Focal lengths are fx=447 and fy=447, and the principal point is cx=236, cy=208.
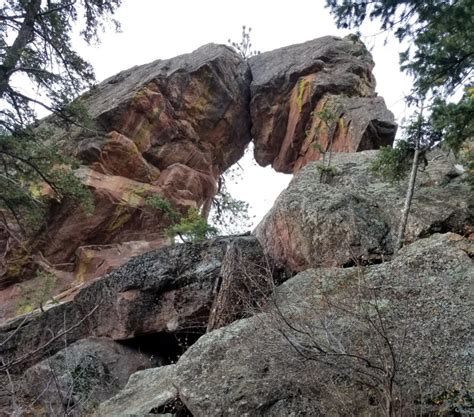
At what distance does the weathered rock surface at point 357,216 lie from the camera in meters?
7.95

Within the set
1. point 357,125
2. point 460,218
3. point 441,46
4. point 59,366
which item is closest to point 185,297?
point 59,366

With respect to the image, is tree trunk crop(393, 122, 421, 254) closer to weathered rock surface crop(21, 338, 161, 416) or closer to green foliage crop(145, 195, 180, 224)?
weathered rock surface crop(21, 338, 161, 416)

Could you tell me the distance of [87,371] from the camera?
846 centimetres

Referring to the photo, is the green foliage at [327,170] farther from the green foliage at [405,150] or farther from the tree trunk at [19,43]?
the tree trunk at [19,43]

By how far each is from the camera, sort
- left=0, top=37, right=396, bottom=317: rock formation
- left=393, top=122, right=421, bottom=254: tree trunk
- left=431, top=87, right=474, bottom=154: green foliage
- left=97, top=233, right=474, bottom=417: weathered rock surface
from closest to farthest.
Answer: left=97, top=233, right=474, bottom=417: weathered rock surface < left=431, top=87, right=474, bottom=154: green foliage < left=393, top=122, right=421, bottom=254: tree trunk < left=0, top=37, right=396, bottom=317: rock formation

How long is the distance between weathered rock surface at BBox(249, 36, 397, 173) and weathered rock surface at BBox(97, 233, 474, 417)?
9799 mm

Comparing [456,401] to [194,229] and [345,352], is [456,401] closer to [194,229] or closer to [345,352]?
[345,352]

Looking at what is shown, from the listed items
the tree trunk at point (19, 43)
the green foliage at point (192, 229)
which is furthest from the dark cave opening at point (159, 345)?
the tree trunk at point (19, 43)

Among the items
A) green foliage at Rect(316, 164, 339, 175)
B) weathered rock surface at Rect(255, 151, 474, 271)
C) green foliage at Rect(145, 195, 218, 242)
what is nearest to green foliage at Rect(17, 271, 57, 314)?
green foliage at Rect(145, 195, 218, 242)

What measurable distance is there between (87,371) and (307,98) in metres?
13.0

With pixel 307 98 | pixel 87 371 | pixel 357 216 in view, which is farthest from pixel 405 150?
pixel 307 98

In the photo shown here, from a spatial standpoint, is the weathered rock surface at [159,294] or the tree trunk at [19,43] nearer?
the weathered rock surface at [159,294]

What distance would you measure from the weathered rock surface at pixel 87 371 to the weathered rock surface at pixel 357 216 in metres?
3.69

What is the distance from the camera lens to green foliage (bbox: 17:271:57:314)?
13.4 m
